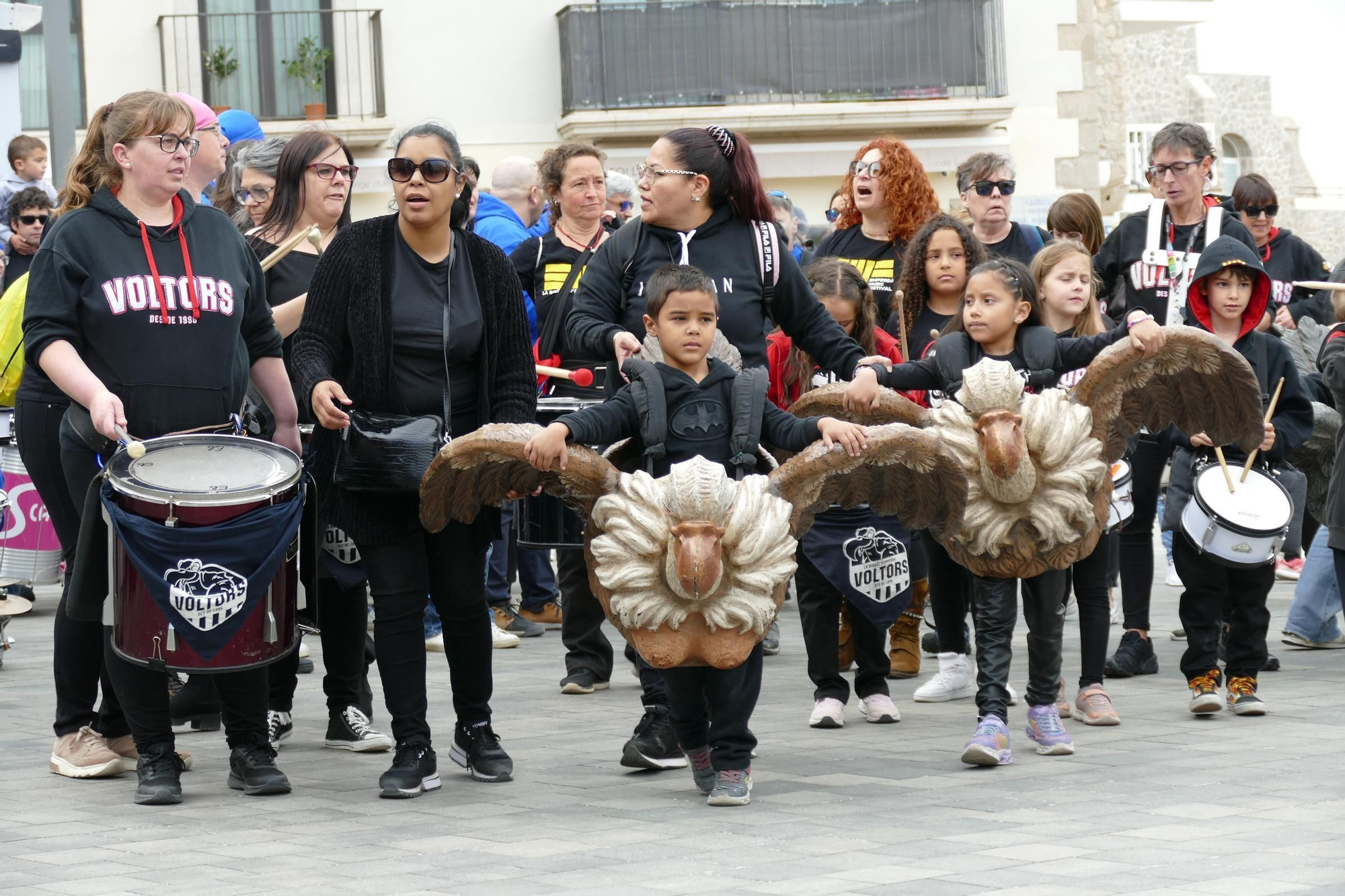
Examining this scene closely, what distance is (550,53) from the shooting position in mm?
23438

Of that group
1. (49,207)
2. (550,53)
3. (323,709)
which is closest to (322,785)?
(323,709)

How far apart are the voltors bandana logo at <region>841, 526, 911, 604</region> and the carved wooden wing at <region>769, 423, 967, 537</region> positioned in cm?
106

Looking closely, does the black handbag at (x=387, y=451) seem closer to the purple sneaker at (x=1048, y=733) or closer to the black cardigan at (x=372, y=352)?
the black cardigan at (x=372, y=352)

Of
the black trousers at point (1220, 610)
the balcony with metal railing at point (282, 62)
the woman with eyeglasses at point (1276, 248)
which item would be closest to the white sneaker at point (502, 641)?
the black trousers at point (1220, 610)

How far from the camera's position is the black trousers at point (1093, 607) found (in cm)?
652

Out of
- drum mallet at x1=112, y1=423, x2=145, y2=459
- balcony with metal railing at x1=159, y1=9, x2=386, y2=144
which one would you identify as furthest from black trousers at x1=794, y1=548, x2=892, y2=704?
balcony with metal railing at x1=159, y1=9, x2=386, y2=144

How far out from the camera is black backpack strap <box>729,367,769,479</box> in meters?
5.51

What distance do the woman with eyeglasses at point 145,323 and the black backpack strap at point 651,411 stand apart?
1284 millimetres

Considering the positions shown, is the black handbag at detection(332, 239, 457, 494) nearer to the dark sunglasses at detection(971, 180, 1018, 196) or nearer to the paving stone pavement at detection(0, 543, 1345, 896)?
the paving stone pavement at detection(0, 543, 1345, 896)

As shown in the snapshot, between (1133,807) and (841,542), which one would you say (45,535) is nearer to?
(841,542)

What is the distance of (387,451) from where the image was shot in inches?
217

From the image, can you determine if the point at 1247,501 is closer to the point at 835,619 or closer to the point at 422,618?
the point at 835,619

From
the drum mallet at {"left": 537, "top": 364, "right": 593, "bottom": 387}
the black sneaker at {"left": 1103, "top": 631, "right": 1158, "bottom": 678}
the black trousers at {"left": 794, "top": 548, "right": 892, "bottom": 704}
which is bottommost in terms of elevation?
the black sneaker at {"left": 1103, "top": 631, "right": 1158, "bottom": 678}

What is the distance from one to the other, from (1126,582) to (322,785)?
363 centimetres
